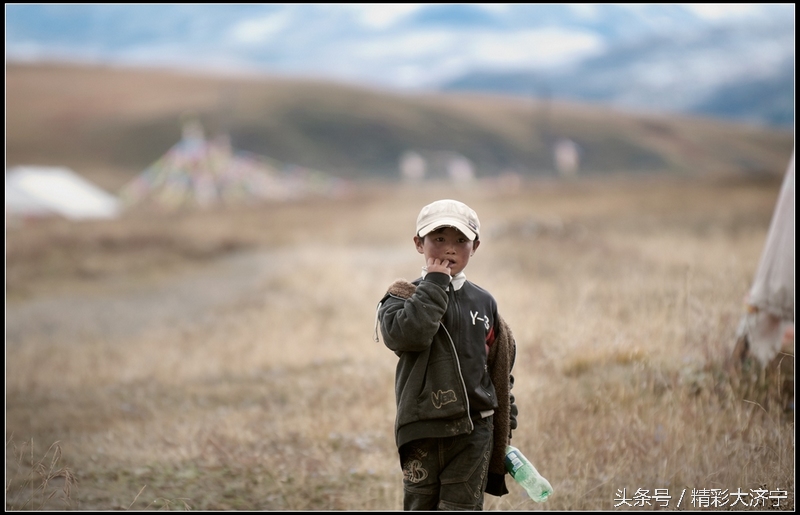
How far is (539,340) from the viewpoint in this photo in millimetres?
6367

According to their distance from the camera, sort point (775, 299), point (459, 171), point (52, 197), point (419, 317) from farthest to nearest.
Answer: point (459, 171) → point (52, 197) → point (775, 299) → point (419, 317)

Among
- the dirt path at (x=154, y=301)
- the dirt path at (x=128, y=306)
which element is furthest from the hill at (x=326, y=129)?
the dirt path at (x=128, y=306)

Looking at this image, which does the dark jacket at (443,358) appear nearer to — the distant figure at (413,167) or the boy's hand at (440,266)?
the boy's hand at (440,266)

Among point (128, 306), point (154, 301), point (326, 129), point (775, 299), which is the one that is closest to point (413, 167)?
point (326, 129)

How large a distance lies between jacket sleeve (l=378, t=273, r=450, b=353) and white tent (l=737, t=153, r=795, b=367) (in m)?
3.30

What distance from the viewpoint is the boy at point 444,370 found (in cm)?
262

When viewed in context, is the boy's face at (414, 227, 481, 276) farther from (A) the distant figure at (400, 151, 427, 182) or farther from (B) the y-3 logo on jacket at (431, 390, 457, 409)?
(A) the distant figure at (400, 151, 427, 182)

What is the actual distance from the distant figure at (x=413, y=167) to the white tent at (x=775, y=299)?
139 ft

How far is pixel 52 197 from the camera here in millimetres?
25078

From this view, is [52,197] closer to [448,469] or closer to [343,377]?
[343,377]

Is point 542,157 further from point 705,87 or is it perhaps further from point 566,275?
point 705,87

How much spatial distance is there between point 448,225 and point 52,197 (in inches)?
1009

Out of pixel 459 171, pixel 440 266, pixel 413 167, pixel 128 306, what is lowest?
pixel 440 266

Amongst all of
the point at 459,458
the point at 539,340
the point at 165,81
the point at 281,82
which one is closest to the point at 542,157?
the point at 281,82
